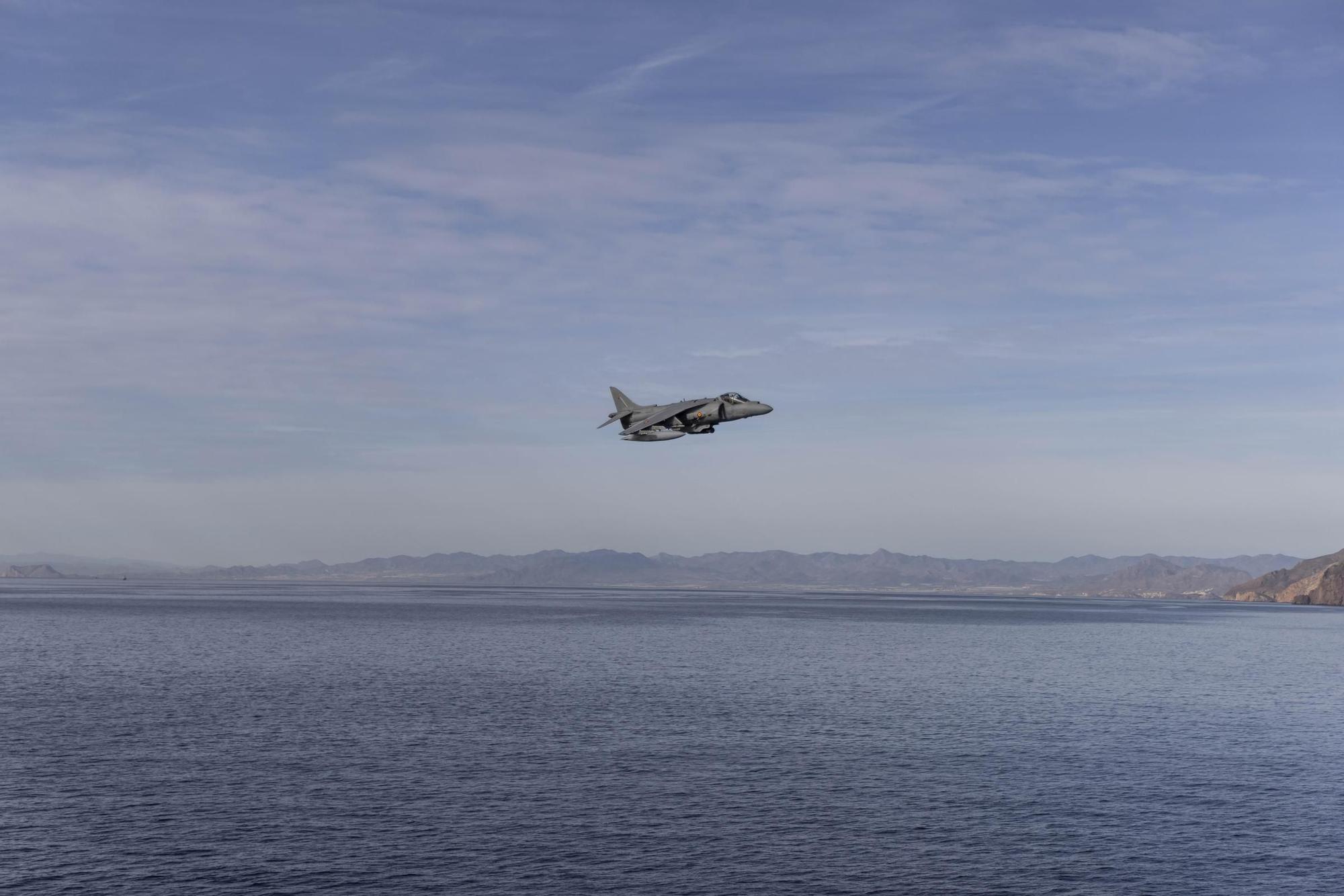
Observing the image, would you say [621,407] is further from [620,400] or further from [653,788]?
[653,788]

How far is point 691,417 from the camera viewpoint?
302 feet

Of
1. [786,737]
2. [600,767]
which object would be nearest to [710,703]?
[786,737]

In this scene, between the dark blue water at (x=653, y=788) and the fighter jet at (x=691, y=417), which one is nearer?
the dark blue water at (x=653, y=788)

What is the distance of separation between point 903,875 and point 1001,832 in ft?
39.2

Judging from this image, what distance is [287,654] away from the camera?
595 feet

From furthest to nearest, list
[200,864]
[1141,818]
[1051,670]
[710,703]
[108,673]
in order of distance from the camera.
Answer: [1051,670] < [108,673] < [710,703] < [1141,818] < [200,864]

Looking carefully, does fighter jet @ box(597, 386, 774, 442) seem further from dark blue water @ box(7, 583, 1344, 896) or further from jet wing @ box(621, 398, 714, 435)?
dark blue water @ box(7, 583, 1344, 896)

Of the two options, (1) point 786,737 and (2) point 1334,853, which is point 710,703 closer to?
(1) point 786,737

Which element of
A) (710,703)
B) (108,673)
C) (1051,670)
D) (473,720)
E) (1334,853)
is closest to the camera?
(1334,853)

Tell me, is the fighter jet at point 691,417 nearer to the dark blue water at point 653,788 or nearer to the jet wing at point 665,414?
the jet wing at point 665,414

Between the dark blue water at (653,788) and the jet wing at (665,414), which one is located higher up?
the jet wing at (665,414)

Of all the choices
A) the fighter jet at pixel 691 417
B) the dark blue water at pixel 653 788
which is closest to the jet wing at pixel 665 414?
the fighter jet at pixel 691 417

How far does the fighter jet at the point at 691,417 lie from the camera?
90.3m

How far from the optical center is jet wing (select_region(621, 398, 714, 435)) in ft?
302
